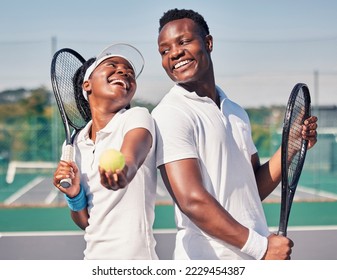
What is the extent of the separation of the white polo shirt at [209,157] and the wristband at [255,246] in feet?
0.11

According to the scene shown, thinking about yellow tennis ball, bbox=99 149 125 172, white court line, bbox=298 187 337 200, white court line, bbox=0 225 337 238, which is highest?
yellow tennis ball, bbox=99 149 125 172

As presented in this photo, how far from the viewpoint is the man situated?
3.67 ft

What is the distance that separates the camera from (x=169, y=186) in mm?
1143

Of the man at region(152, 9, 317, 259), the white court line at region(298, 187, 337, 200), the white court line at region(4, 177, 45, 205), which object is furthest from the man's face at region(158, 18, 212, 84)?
the white court line at region(298, 187, 337, 200)

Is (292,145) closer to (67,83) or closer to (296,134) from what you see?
(296,134)

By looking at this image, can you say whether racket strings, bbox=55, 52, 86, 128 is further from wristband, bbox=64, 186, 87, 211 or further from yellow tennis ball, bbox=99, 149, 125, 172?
yellow tennis ball, bbox=99, 149, 125, 172

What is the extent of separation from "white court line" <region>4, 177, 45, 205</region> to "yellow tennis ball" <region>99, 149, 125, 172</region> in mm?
4655

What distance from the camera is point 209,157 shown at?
1159mm

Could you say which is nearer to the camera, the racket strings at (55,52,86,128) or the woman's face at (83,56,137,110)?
the woman's face at (83,56,137,110)

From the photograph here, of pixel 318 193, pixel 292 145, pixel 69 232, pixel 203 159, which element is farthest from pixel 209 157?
pixel 318 193

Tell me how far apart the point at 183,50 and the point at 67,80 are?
0.38 metres

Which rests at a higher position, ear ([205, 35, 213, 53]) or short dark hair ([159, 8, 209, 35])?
short dark hair ([159, 8, 209, 35])

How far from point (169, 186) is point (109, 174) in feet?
0.80

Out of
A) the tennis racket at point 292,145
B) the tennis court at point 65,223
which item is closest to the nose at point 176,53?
the tennis racket at point 292,145
